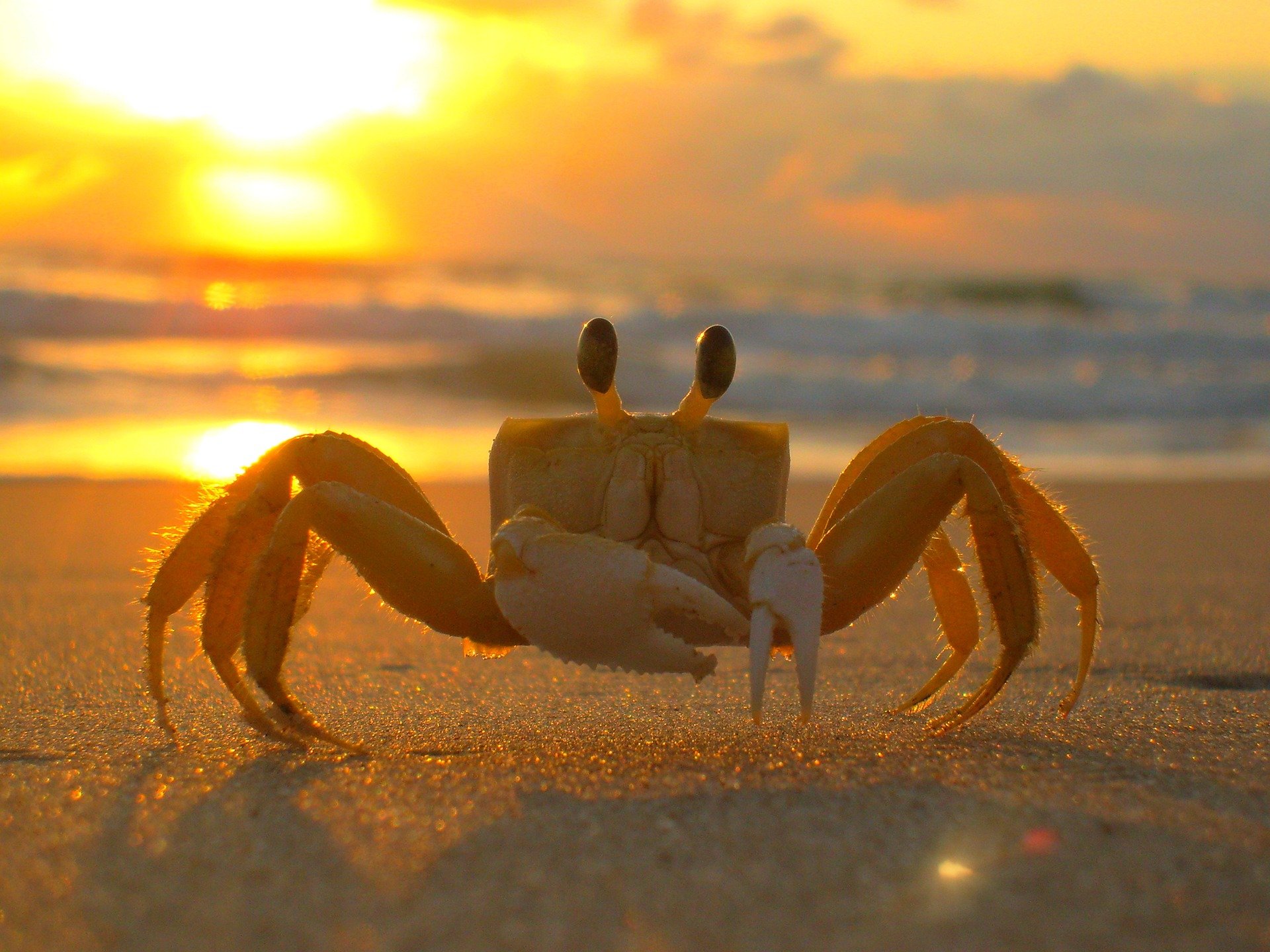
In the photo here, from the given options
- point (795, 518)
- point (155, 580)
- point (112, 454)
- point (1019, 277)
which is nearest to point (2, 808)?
point (155, 580)

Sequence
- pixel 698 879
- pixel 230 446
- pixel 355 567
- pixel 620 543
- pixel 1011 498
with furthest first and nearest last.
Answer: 1. pixel 230 446
2. pixel 1011 498
3. pixel 355 567
4. pixel 620 543
5. pixel 698 879

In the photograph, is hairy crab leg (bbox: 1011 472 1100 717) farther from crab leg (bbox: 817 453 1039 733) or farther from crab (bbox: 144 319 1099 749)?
crab leg (bbox: 817 453 1039 733)

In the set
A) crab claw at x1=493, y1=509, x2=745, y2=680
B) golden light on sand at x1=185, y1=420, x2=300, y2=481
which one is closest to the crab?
crab claw at x1=493, y1=509, x2=745, y2=680

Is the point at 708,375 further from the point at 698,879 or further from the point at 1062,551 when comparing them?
the point at 698,879

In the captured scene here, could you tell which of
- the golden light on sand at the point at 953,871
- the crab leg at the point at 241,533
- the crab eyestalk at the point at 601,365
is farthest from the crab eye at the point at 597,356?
the golden light on sand at the point at 953,871

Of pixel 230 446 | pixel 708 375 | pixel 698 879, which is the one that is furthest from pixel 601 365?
pixel 230 446

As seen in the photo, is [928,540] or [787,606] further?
[928,540]
